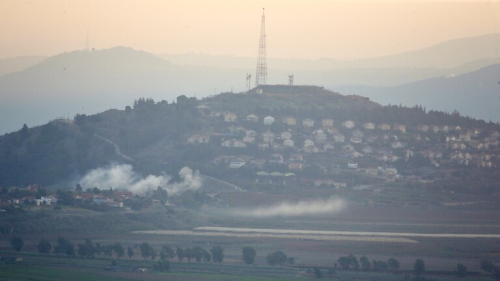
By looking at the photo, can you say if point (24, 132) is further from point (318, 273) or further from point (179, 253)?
point (318, 273)

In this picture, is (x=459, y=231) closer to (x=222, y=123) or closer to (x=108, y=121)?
(x=222, y=123)

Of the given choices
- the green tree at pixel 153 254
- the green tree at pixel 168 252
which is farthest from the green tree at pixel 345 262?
the green tree at pixel 153 254

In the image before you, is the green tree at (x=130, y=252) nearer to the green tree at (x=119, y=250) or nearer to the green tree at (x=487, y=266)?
the green tree at (x=119, y=250)

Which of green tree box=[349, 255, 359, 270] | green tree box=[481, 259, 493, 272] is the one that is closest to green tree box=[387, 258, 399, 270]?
green tree box=[349, 255, 359, 270]

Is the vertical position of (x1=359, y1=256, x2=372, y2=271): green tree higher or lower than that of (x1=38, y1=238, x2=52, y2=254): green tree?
lower

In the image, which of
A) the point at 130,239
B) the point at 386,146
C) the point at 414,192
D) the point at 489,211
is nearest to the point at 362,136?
the point at 386,146

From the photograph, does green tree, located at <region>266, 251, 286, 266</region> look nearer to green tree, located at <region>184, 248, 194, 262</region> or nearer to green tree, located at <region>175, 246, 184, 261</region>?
green tree, located at <region>184, 248, 194, 262</region>
